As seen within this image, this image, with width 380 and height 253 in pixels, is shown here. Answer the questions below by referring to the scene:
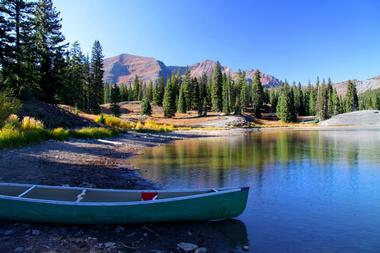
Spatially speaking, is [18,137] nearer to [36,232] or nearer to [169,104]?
[36,232]

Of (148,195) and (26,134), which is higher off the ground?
(26,134)

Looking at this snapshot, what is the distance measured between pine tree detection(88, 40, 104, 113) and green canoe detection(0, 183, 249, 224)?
227 ft

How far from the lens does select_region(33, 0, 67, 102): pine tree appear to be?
4375 centimetres

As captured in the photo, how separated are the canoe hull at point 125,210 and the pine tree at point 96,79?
70.8 m

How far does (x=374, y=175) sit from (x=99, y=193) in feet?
50.4

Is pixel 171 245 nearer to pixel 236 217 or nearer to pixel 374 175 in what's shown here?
pixel 236 217

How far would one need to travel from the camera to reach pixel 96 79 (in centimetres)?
8388

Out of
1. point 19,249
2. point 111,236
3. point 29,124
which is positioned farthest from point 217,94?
point 19,249

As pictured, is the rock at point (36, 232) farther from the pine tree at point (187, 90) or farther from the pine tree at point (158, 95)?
the pine tree at point (158, 95)

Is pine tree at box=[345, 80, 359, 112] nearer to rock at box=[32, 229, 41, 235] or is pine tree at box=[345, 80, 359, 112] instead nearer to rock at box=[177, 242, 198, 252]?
rock at box=[177, 242, 198, 252]

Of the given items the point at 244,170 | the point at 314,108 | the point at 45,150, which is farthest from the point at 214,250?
the point at 314,108

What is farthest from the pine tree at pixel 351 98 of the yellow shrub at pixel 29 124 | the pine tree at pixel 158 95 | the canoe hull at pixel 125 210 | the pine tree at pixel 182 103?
the canoe hull at pixel 125 210

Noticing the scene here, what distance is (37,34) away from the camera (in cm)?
4584

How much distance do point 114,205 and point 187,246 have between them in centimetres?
206
